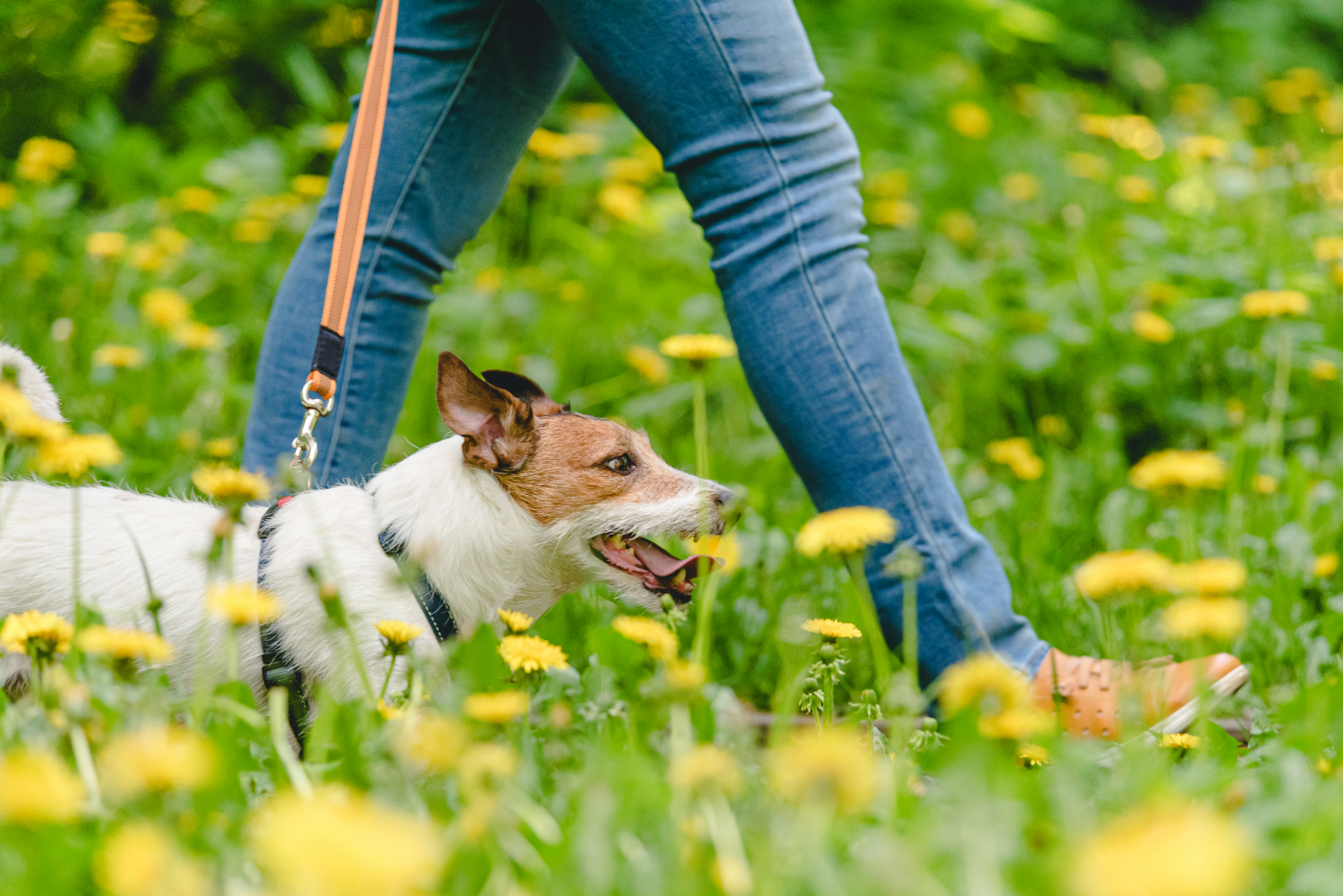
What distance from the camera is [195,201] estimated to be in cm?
404

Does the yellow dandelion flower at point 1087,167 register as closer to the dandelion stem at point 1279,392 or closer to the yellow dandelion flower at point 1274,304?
the dandelion stem at point 1279,392

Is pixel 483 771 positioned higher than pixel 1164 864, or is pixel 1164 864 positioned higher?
pixel 1164 864

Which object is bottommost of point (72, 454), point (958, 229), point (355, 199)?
point (958, 229)

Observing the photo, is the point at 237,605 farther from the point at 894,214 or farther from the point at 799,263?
the point at 894,214

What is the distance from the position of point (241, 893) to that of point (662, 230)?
12.3 feet

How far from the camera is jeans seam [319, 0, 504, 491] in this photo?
6.57 ft

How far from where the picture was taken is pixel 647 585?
2006 mm

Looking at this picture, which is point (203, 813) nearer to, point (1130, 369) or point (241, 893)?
point (241, 893)

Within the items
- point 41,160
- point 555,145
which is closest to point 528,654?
point 555,145

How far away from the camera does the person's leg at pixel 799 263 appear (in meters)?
1.79

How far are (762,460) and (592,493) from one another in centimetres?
140

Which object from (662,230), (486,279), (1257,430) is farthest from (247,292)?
(1257,430)

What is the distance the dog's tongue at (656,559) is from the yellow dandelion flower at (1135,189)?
314cm

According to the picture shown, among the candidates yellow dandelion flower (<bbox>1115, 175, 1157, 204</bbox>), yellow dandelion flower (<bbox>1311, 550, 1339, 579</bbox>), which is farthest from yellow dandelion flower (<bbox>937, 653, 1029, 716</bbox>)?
yellow dandelion flower (<bbox>1115, 175, 1157, 204</bbox>)
